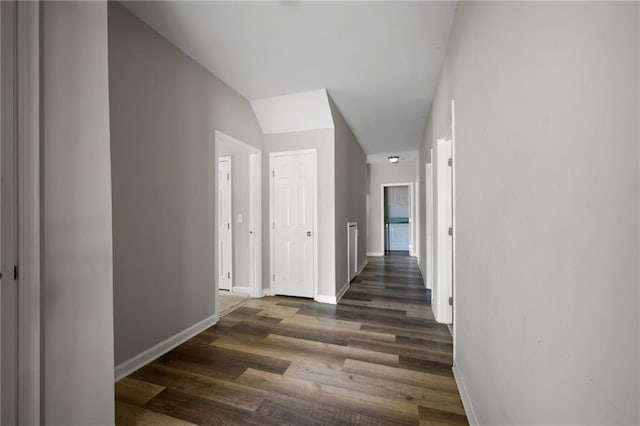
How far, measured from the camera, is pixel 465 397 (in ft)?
5.08

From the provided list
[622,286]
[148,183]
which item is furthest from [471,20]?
[148,183]

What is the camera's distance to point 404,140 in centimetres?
536

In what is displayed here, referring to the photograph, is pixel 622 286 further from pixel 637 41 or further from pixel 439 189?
pixel 439 189

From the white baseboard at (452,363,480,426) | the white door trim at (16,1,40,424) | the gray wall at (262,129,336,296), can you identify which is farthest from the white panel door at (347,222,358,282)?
the white door trim at (16,1,40,424)

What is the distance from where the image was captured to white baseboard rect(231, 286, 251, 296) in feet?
12.4

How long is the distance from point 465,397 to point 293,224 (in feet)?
8.85

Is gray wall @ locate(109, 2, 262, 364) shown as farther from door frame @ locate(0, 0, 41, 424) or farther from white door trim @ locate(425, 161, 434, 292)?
white door trim @ locate(425, 161, 434, 292)

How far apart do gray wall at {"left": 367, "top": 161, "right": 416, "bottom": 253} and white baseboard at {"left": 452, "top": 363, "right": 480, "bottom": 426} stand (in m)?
6.02

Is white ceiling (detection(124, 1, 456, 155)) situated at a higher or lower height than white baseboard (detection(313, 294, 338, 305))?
higher

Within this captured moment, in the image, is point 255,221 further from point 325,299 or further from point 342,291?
point 342,291

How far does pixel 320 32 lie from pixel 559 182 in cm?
213

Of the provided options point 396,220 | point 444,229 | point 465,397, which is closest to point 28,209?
point 465,397

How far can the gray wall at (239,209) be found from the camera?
3773 millimetres

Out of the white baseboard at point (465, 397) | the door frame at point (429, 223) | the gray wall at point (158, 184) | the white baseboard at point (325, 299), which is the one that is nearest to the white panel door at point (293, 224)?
the white baseboard at point (325, 299)
